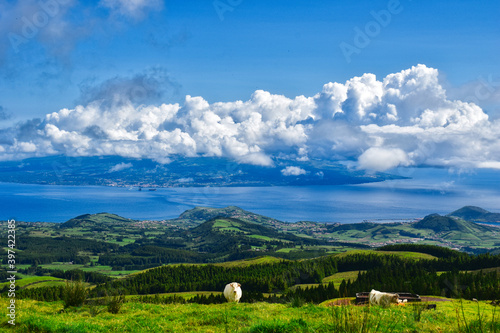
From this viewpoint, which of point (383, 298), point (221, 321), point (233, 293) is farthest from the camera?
point (233, 293)

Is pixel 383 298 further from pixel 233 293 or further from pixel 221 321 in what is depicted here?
pixel 221 321

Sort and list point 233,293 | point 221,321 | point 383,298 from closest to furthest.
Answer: point 221,321
point 383,298
point 233,293

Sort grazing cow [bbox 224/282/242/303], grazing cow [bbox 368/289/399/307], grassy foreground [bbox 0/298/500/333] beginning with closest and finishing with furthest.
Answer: grassy foreground [bbox 0/298/500/333] → grazing cow [bbox 368/289/399/307] → grazing cow [bbox 224/282/242/303]

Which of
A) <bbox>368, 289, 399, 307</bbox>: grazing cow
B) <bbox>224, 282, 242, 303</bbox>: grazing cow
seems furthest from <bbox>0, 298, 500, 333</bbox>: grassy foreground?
<bbox>368, 289, 399, 307</bbox>: grazing cow

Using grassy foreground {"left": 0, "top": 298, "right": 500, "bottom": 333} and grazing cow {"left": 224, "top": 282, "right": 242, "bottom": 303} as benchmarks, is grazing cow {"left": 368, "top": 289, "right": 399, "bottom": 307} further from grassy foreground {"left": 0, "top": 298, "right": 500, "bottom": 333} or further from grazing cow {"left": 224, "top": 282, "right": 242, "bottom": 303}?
grazing cow {"left": 224, "top": 282, "right": 242, "bottom": 303}

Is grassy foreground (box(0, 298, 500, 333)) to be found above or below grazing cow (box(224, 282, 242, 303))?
above

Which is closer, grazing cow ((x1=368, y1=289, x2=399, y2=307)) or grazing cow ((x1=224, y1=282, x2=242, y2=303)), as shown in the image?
grazing cow ((x1=368, y1=289, x2=399, y2=307))

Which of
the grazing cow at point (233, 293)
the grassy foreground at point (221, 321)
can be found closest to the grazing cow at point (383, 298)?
the grassy foreground at point (221, 321)

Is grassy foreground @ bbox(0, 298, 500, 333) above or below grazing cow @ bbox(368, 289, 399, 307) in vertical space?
above

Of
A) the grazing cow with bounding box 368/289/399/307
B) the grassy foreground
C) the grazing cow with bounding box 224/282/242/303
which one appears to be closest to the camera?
the grassy foreground

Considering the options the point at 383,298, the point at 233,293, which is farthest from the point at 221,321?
the point at 383,298

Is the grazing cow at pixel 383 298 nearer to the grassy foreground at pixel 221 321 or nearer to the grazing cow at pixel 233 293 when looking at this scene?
the grassy foreground at pixel 221 321

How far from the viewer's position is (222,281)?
243 feet

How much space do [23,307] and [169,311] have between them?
22.1ft
